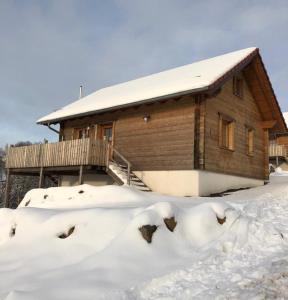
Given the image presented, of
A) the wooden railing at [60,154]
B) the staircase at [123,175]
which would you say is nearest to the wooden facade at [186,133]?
the staircase at [123,175]

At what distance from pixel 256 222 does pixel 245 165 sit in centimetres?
1013

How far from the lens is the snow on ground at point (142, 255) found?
4.74 meters

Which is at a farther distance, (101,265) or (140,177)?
(140,177)

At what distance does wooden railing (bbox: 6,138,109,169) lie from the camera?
15174mm

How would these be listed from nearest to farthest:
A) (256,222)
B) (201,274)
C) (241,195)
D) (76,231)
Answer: (201,274)
(76,231)
(256,222)
(241,195)

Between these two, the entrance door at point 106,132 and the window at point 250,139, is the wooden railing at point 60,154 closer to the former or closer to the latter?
the entrance door at point 106,132

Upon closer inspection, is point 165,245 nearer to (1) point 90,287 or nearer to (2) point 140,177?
(1) point 90,287

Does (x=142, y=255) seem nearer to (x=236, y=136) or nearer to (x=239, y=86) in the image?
(x=236, y=136)

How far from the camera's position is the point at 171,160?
48.7ft

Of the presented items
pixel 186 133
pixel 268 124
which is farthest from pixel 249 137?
pixel 186 133

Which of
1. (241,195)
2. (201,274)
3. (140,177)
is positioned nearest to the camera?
(201,274)

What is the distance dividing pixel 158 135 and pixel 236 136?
4.02 m

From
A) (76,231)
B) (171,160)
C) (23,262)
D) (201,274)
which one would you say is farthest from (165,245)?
(171,160)

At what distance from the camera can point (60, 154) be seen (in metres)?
16.4
